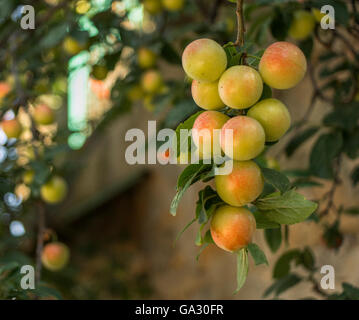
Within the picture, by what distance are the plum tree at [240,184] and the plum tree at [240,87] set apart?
7 cm

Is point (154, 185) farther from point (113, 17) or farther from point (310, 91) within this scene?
point (113, 17)

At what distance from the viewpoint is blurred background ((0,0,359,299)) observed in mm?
1084

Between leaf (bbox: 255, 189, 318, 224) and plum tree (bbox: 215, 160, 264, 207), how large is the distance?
1.2 inches

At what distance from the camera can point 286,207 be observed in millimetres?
532

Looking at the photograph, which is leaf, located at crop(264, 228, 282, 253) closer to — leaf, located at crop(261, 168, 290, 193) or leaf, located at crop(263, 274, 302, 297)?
leaf, located at crop(263, 274, 302, 297)

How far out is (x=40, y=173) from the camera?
1112 mm

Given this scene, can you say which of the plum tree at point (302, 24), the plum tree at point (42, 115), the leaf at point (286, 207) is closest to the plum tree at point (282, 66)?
the leaf at point (286, 207)

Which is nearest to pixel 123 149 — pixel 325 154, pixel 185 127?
pixel 325 154

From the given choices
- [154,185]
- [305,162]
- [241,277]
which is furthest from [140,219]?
[241,277]

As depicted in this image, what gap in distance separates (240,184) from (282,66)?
139 millimetres

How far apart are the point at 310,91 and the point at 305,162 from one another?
245 millimetres

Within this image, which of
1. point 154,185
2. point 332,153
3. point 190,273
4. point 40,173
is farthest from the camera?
point 154,185

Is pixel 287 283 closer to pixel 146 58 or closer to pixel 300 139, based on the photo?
pixel 300 139

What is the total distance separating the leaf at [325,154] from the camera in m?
0.98
